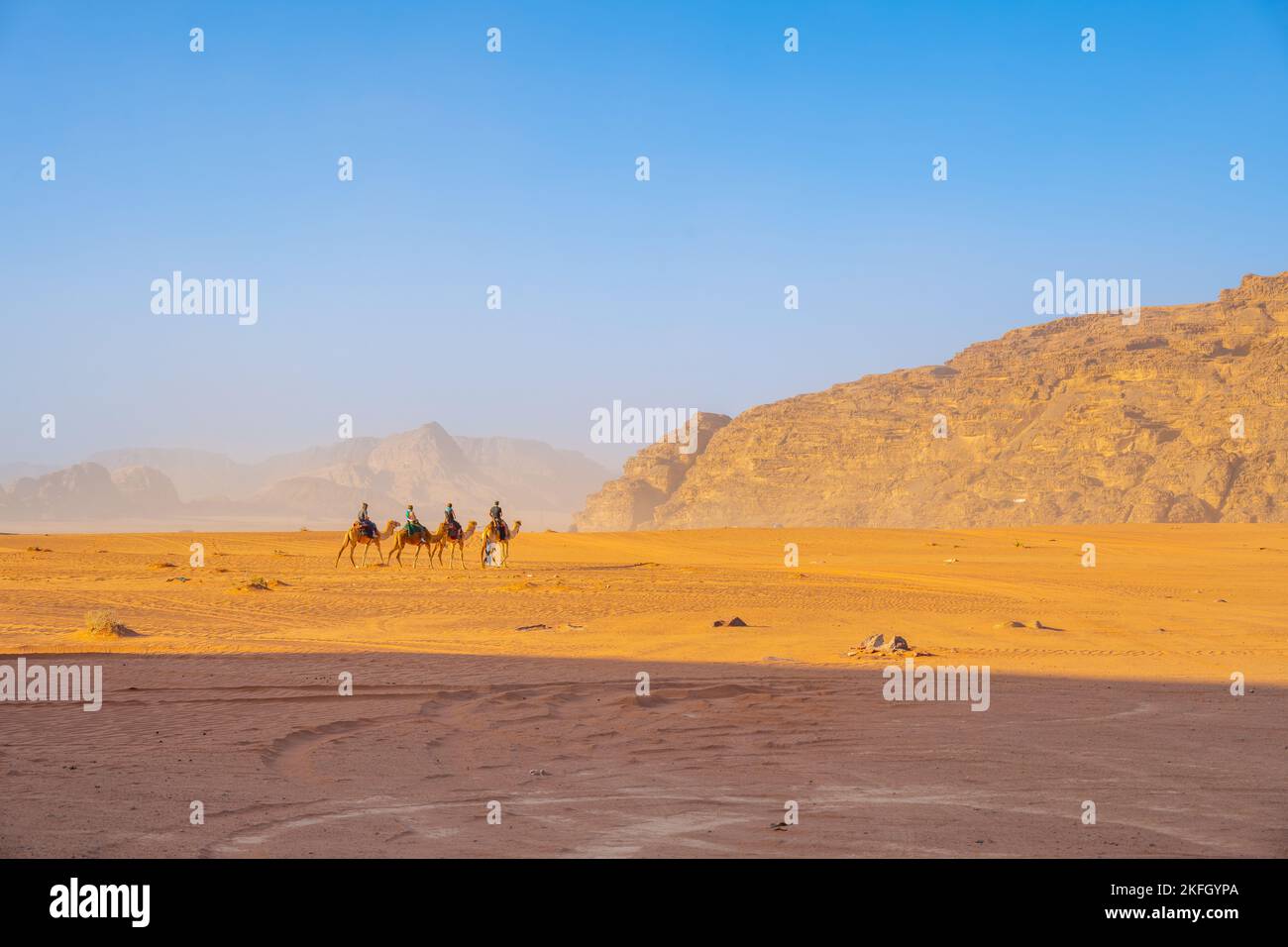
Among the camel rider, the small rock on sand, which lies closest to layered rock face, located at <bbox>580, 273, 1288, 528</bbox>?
the camel rider

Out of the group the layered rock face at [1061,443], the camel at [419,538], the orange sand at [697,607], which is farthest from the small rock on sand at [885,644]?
the layered rock face at [1061,443]

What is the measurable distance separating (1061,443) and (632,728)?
14611cm

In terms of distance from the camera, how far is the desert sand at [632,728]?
7.61m

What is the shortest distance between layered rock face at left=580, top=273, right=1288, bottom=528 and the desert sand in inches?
4248

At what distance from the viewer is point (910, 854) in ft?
22.7

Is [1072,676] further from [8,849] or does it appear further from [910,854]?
[8,849]

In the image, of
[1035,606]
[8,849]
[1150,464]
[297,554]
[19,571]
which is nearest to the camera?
[8,849]

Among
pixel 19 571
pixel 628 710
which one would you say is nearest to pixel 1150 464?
pixel 19 571

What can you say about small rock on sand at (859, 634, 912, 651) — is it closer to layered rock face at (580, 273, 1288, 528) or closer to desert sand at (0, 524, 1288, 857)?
desert sand at (0, 524, 1288, 857)

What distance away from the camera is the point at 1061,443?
14788 cm

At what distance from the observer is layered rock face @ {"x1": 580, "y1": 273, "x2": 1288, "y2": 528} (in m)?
127

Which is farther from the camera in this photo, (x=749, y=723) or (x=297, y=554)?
(x=297, y=554)

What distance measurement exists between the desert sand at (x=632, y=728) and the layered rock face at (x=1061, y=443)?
108 m

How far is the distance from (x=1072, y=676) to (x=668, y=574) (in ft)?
66.4
